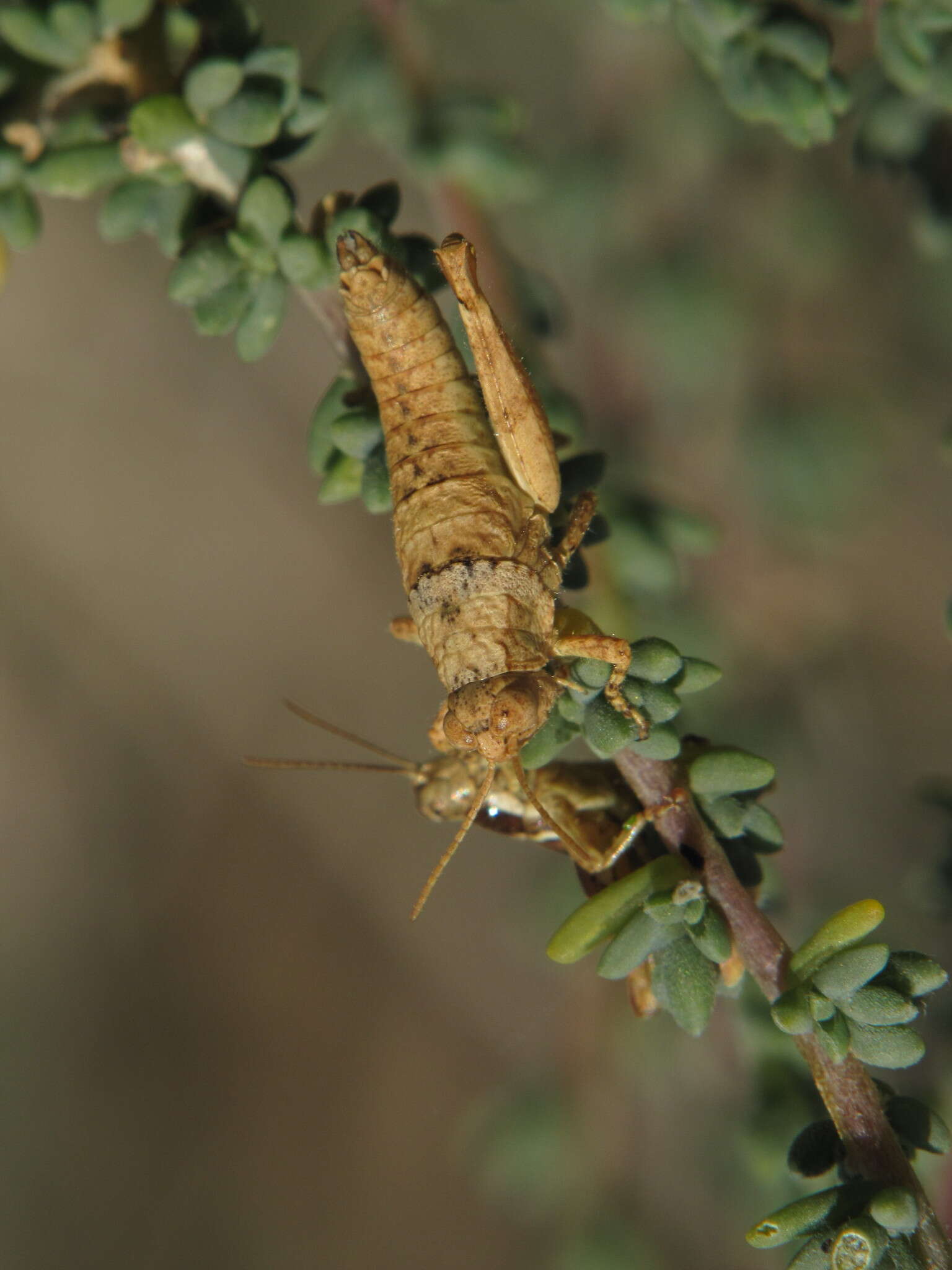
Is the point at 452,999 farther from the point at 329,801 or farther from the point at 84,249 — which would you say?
the point at 84,249

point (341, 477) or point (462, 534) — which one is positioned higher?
point (341, 477)

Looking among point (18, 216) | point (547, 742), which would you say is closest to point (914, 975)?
point (547, 742)

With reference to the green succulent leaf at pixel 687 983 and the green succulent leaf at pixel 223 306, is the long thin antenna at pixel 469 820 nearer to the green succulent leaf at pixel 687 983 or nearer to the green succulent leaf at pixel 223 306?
the green succulent leaf at pixel 687 983

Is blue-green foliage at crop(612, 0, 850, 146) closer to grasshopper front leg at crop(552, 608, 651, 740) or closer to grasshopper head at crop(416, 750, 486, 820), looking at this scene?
grasshopper front leg at crop(552, 608, 651, 740)

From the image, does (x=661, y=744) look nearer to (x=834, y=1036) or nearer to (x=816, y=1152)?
(x=834, y=1036)

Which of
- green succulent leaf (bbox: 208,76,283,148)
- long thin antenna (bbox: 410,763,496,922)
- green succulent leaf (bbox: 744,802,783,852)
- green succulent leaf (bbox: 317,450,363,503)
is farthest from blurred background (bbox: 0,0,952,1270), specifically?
green succulent leaf (bbox: 208,76,283,148)

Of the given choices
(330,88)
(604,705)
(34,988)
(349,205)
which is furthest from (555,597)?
(34,988)

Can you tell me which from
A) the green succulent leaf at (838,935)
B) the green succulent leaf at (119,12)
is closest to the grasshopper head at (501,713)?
the green succulent leaf at (838,935)
